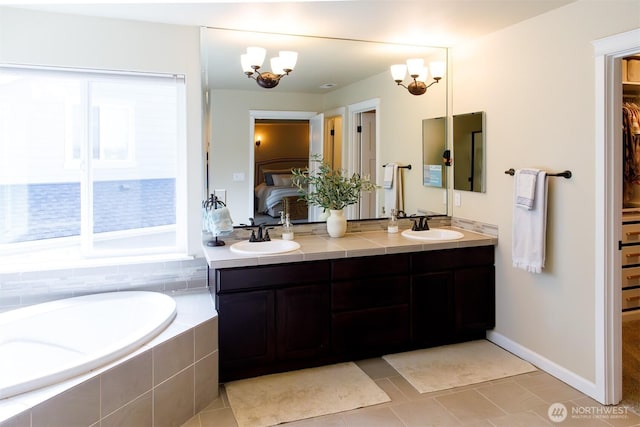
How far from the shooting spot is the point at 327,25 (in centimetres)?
313

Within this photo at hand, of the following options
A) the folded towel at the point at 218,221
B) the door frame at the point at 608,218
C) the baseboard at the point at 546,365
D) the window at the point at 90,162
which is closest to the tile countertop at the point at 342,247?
the folded towel at the point at 218,221

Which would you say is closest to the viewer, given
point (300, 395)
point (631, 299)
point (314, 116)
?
point (300, 395)

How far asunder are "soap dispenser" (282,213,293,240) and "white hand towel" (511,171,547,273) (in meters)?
1.59

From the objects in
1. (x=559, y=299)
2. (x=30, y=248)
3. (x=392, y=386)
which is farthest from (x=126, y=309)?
(x=559, y=299)

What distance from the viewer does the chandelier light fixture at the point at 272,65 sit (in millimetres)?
3230

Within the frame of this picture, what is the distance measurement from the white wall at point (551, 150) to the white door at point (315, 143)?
4.10ft

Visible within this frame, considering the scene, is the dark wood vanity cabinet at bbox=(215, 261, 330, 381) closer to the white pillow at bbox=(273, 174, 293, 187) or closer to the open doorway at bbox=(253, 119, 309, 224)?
the open doorway at bbox=(253, 119, 309, 224)

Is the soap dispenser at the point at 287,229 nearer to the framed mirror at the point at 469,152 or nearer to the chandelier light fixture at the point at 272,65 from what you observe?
the chandelier light fixture at the point at 272,65

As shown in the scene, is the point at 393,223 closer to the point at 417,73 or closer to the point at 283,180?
the point at 283,180

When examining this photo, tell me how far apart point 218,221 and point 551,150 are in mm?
2257

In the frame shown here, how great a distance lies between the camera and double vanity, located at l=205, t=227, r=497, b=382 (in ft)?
9.18

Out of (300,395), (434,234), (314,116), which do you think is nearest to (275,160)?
(314,116)

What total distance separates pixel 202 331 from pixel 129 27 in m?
2.03

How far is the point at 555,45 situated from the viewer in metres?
2.85
